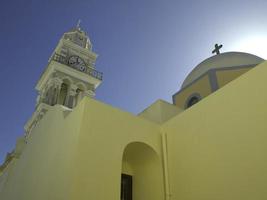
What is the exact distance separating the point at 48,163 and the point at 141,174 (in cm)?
207

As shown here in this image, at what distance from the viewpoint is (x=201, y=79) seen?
30.5 ft

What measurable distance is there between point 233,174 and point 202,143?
3.13ft

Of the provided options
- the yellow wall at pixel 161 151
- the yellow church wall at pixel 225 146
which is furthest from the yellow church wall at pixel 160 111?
the yellow church wall at pixel 225 146

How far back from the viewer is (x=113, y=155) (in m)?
5.00

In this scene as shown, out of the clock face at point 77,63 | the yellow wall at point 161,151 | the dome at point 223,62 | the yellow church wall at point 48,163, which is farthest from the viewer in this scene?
the clock face at point 77,63

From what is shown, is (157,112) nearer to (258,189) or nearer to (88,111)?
(88,111)

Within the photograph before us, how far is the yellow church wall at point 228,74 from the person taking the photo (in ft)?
28.7

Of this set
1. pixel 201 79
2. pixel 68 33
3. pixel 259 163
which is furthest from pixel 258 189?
pixel 68 33

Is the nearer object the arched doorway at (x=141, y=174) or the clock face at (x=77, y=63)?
the arched doorway at (x=141, y=174)

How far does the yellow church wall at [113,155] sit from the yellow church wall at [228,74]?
360cm

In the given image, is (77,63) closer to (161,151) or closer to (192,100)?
(192,100)

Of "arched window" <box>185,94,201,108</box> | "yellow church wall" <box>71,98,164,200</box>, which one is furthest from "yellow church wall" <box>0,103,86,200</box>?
"arched window" <box>185,94,201,108</box>

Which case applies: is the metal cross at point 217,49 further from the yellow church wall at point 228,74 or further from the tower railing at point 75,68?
the tower railing at point 75,68

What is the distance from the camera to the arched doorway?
5707mm
